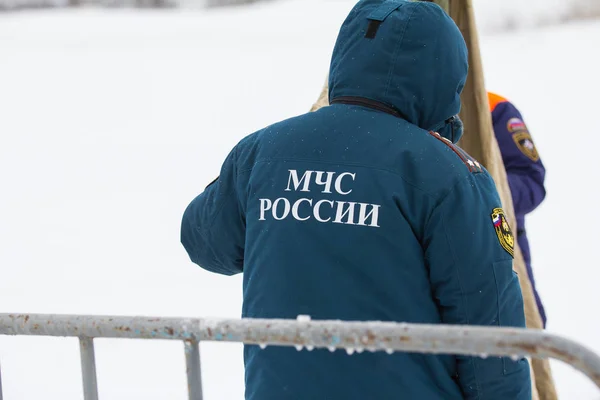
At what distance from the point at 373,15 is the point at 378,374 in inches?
26.5

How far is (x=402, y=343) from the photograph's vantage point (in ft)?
3.32

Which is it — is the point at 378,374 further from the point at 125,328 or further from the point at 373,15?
the point at 373,15

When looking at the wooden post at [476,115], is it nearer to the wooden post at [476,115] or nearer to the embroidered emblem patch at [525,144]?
the wooden post at [476,115]

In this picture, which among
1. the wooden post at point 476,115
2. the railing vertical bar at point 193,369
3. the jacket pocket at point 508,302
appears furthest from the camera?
the wooden post at point 476,115

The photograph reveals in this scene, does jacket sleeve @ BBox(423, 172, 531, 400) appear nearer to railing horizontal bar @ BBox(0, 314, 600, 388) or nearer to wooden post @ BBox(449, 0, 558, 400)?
railing horizontal bar @ BBox(0, 314, 600, 388)

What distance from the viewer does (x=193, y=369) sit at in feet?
4.03

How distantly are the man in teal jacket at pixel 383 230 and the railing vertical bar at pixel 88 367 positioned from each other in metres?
0.28

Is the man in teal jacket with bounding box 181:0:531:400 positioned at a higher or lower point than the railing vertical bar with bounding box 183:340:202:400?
higher

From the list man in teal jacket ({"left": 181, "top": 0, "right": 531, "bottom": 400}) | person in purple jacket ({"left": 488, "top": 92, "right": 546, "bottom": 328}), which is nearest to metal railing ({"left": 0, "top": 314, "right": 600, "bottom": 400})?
man in teal jacket ({"left": 181, "top": 0, "right": 531, "bottom": 400})

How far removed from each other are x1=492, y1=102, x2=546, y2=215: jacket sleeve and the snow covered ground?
1.39m

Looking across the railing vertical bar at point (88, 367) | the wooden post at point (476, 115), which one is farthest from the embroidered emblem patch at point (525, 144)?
the railing vertical bar at point (88, 367)

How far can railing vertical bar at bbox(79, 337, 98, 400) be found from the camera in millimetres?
1275

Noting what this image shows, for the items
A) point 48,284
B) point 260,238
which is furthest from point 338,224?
point 48,284

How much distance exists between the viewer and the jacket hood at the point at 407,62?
4.59ft
